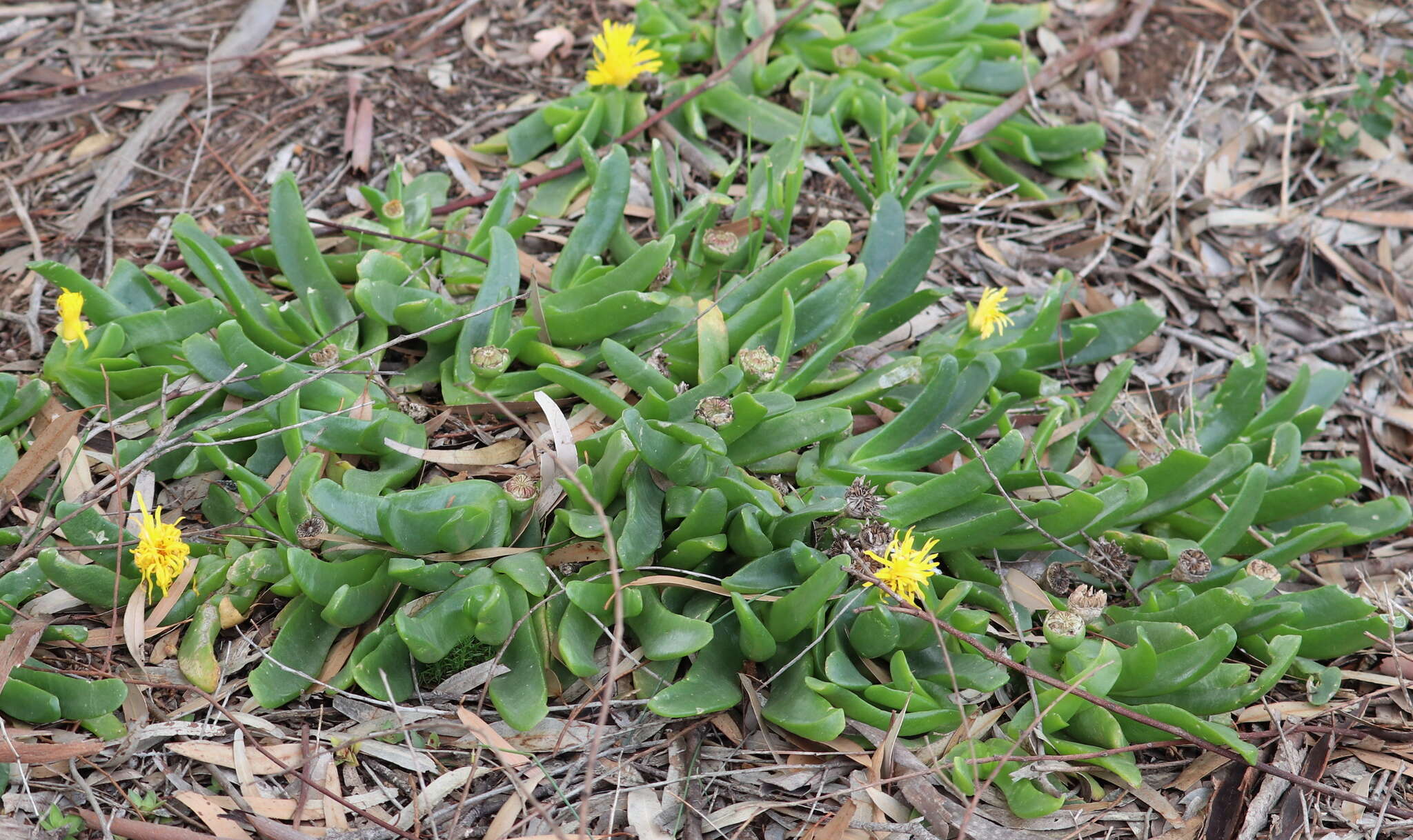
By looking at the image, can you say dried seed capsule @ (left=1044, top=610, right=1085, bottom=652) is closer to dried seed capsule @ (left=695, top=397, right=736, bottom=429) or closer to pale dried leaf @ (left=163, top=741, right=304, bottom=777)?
dried seed capsule @ (left=695, top=397, right=736, bottom=429)

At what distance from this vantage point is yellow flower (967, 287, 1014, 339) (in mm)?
2809

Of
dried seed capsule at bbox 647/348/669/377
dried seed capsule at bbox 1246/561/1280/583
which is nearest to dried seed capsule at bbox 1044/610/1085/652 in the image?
dried seed capsule at bbox 1246/561/1280/583

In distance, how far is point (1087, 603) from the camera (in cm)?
247

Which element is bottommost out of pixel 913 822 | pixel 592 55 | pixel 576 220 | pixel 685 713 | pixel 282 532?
pixel 913 822

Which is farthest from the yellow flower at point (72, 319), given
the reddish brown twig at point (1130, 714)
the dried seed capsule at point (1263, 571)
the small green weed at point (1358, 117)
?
the small green weed at point (1358, 117)

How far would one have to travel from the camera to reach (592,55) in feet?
Answer: 12.9

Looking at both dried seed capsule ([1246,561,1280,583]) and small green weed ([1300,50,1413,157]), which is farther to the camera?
small green weed ([1300,50,1413,157])

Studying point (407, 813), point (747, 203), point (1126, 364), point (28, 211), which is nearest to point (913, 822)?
point (407, 813)

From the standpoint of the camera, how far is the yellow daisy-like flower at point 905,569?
2266 millimetres

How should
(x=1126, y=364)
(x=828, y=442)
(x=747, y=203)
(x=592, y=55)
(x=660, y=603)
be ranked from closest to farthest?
(x=660, y=603), (x=828, y=442), (x=1126, y=364), (x=747, y=203), (x=592, y=55)

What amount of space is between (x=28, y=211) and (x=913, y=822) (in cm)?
321

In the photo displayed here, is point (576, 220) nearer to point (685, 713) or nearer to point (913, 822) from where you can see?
point (685, 713)

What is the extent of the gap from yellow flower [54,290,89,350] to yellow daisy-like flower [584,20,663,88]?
5.35 ft

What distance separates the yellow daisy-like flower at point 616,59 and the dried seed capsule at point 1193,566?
2.19 meters
